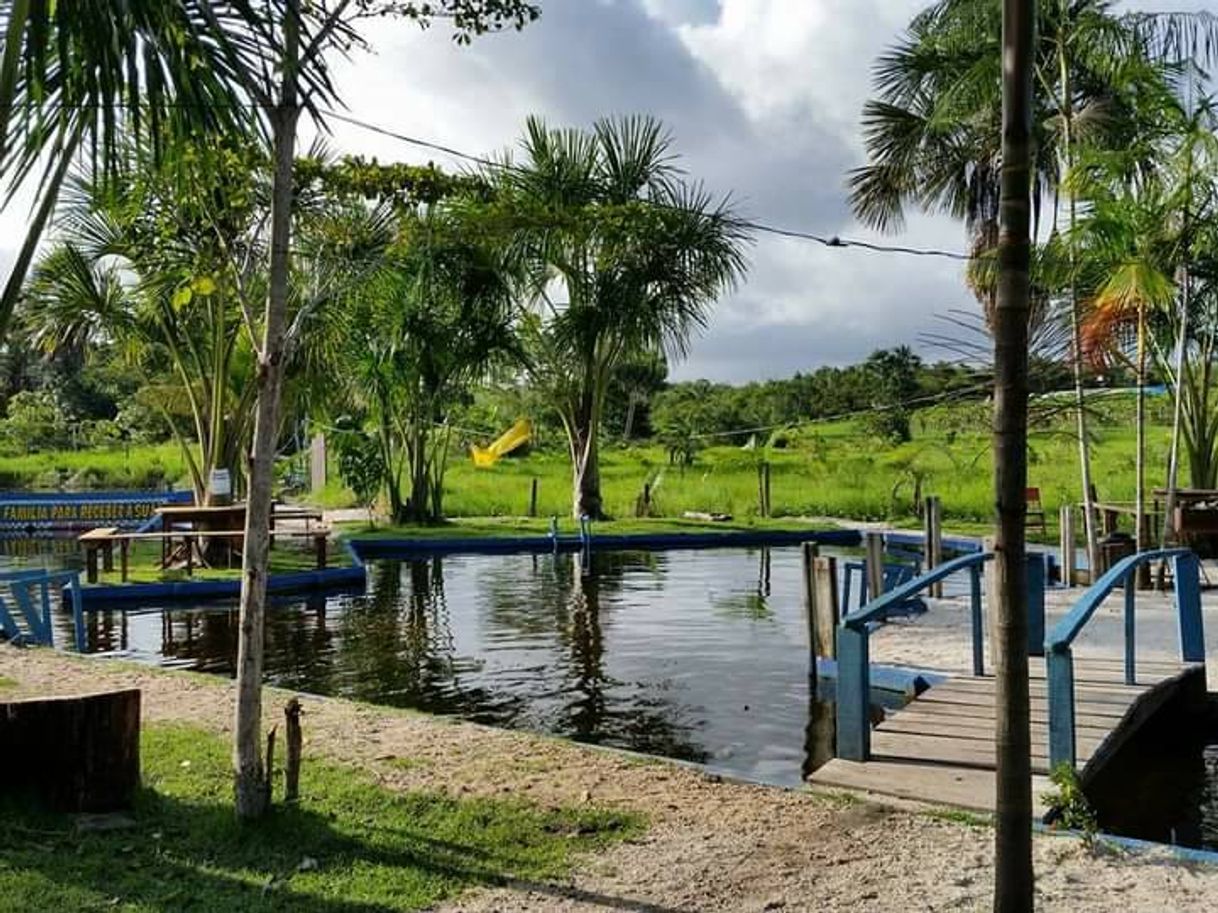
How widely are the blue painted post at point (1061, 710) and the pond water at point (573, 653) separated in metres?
1.37

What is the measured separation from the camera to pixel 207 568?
638 inches

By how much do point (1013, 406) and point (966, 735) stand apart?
3595 mm

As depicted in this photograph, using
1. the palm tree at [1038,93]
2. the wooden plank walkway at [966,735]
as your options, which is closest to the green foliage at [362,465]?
the palm tree at [1038,93]

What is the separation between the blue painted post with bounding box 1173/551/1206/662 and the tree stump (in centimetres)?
661

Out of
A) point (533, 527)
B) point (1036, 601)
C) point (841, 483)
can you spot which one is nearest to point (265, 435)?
point (1036, 601)

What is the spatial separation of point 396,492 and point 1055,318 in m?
21.6

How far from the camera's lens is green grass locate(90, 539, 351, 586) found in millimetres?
14952

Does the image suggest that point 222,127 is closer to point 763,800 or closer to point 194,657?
point 763,800

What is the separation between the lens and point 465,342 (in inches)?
872

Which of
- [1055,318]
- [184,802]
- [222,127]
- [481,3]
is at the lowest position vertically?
[184,802]

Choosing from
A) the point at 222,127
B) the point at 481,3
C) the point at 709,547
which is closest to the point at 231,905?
the point at 222,127

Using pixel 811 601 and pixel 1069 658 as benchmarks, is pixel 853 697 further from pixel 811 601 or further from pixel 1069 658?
pixel 811 601

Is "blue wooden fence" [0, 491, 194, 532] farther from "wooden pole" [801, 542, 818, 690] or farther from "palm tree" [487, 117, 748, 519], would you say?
"wooden pole" [801, 542, 818, 690]

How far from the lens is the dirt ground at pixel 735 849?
4.08 metres
